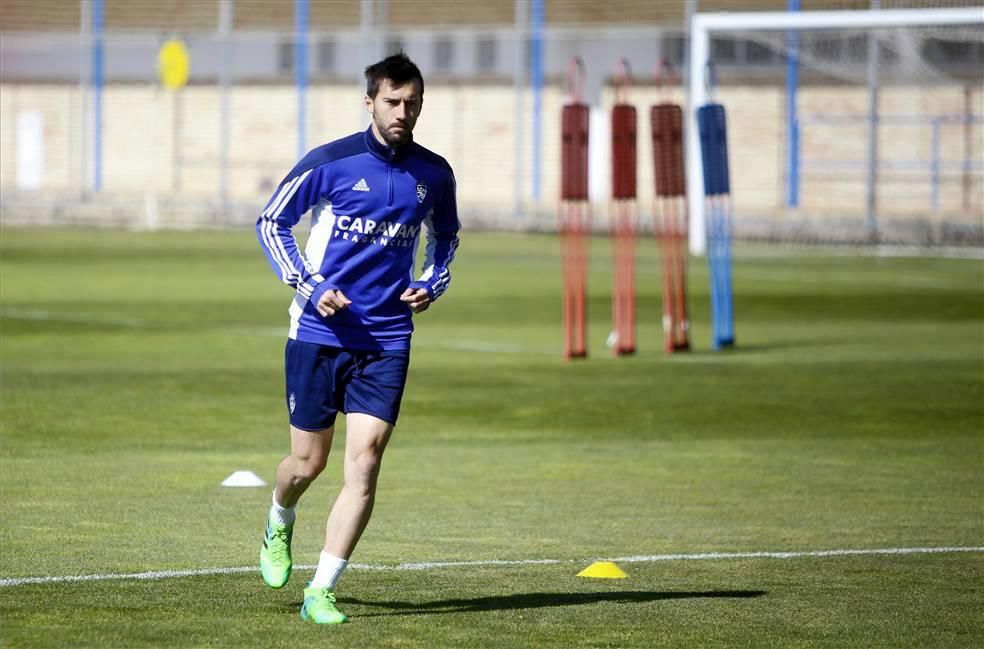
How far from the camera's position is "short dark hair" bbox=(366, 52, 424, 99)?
711cm

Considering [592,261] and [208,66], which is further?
[208,66]

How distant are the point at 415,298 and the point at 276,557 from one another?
1121mm

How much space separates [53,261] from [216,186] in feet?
57.3

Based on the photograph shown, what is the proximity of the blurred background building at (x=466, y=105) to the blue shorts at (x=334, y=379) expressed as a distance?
31260mm

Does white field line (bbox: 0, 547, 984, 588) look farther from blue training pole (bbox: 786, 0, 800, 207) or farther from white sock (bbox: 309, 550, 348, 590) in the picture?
blue training pole (bbox: 786, 0, 800, 207)

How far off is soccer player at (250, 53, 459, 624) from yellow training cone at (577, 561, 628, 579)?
1.46 m

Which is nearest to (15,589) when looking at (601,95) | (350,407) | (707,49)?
(350,407)

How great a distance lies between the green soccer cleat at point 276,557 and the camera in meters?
7.56

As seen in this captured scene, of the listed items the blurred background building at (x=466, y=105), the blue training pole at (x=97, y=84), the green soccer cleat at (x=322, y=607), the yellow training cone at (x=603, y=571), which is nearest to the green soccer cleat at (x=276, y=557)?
the green soccer cleat at (x=322, y=607)

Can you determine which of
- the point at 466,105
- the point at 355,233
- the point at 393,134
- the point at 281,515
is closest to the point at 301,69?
the point at 466,105

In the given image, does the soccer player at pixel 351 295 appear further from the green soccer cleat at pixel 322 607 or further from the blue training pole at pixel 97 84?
the blue training pole at pixel 97 84

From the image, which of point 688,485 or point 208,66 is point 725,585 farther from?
point 208,66

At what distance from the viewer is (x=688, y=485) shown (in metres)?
11.3

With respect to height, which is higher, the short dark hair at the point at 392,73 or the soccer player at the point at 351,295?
the short dark hair at the point at 392,73
